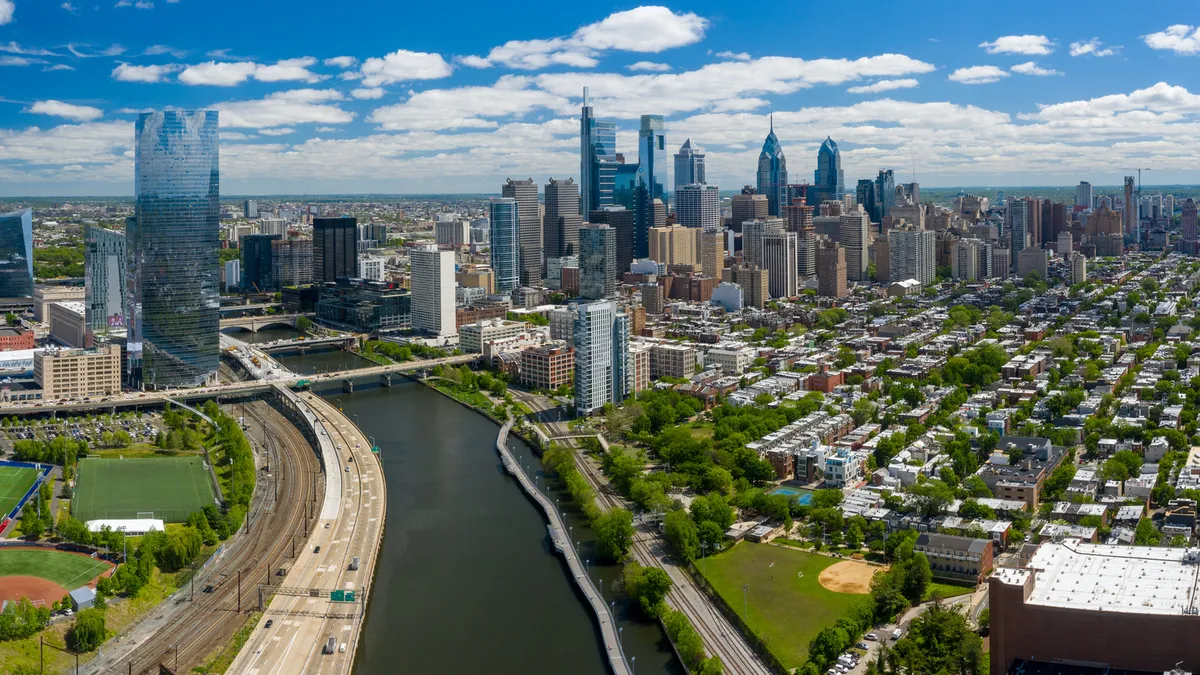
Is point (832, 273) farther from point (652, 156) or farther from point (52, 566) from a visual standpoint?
point (52, 566)

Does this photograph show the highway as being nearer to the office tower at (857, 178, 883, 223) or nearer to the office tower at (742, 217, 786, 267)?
the office tower at (742, 217, 786, 267)

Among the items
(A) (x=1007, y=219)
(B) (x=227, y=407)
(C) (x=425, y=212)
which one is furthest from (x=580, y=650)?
(C) (x=425, y=212)

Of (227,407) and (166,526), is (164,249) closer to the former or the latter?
(227,407)

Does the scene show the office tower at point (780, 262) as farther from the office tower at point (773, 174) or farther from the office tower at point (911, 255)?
the office tower at point (773, 174)

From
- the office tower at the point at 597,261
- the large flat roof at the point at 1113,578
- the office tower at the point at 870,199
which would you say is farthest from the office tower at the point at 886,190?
the large flat roof at the point at 1113,578

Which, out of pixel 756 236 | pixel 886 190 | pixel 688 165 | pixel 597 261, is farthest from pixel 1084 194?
pixel 597 261

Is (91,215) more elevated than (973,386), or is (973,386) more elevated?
(91,215)
